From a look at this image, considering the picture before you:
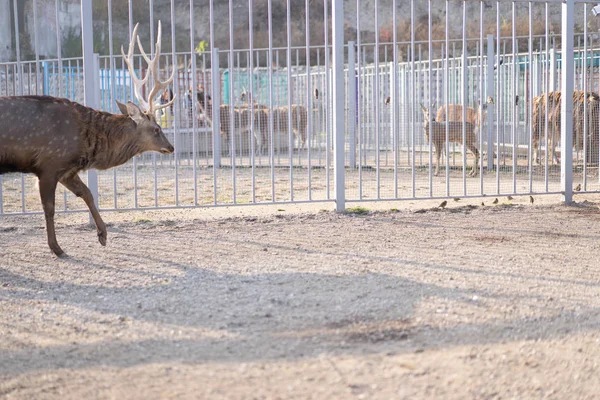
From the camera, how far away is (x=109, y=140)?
750 centimetres

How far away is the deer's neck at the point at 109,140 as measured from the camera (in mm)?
7395

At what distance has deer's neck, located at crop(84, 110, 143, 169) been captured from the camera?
7.39 m

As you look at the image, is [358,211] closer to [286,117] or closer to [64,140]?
[64,140]

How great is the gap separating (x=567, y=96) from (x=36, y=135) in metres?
6.18

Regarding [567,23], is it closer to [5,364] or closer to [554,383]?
[554,383]

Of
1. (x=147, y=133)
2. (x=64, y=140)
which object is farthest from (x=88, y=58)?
(x=64, y=140)

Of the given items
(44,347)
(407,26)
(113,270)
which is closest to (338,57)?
(113,270)

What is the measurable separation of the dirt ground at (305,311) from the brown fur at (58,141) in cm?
63

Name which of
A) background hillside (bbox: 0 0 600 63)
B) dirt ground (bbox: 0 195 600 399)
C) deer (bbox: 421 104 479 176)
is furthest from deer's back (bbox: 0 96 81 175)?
background hillside (bbox: 0 0 600 63)

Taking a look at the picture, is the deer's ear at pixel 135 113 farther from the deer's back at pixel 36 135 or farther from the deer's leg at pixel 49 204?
the deer's leg at pixel 49 204

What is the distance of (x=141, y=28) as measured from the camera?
40.7m

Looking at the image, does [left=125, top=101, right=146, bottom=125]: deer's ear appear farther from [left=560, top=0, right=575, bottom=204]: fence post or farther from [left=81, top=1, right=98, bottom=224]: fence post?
[left=560, top=0, right=575, bottom=204]: fence post

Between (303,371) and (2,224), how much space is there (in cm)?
604

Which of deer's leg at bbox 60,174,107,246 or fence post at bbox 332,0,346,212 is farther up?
fence post at bbox 332,0,346,212
